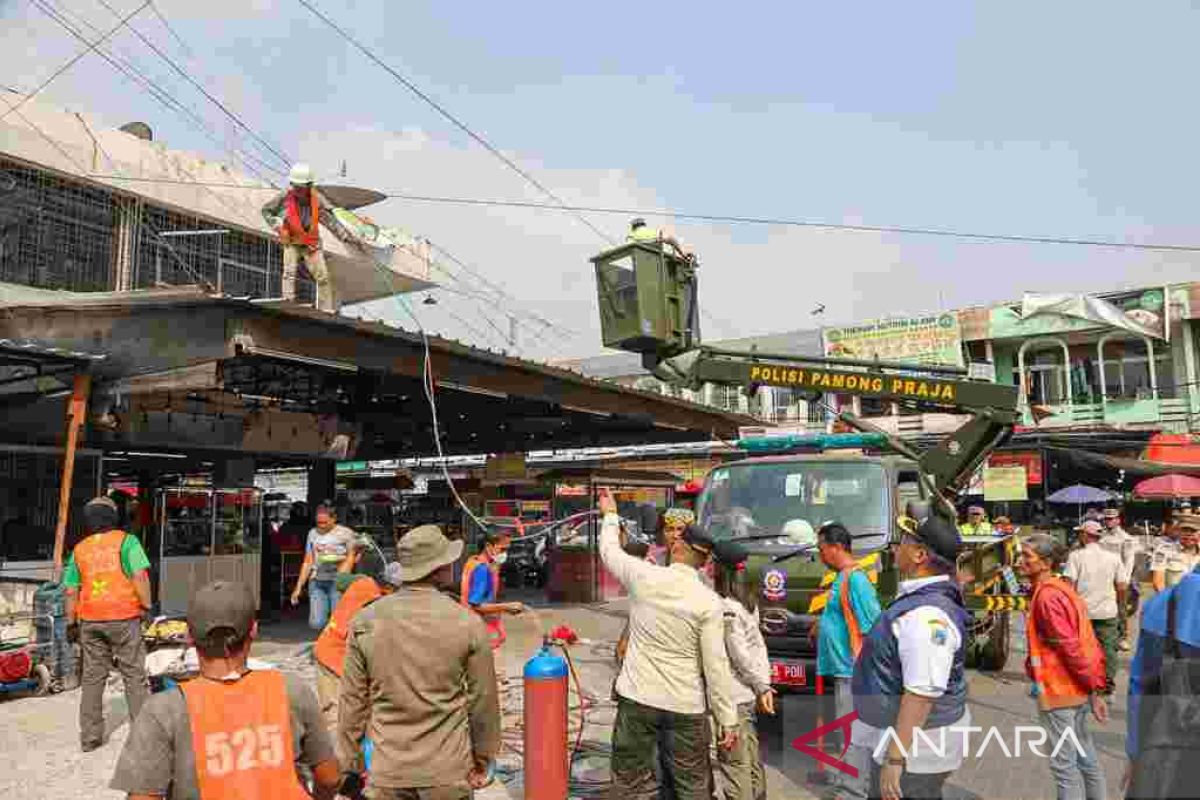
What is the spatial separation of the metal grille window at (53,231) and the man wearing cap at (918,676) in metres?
15.1

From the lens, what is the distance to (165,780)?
8.35 feet

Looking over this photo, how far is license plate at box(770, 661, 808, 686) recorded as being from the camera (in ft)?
23.6

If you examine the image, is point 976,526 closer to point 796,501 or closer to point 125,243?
point 796,501

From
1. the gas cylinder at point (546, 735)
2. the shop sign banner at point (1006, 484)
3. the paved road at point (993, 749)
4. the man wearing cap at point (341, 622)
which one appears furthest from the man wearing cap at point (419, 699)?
the shop sign banner at point (1006, 484)

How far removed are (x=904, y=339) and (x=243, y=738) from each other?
3110 centimetres

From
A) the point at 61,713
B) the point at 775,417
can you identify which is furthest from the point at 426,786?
the point at 775,417

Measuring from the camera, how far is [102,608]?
6.87 metres

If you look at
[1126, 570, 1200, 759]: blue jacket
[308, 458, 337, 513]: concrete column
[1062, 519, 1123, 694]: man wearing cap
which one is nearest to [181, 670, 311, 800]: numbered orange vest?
[1126, 570, 1200, 759]: blue jacket

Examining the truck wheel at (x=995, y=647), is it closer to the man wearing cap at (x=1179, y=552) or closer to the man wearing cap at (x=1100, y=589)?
the man wearing cap at (x=1100, y=589)

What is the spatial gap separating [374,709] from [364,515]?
864 inches

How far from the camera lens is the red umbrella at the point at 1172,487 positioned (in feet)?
69.4

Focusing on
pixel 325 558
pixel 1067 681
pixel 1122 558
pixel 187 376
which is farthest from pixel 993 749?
pixel 187 376

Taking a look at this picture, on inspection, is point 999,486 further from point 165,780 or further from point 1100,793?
point 165,780

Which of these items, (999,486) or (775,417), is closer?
(999,486)
